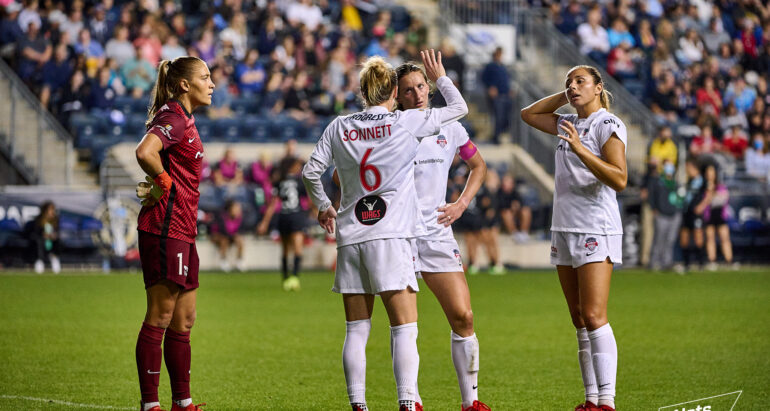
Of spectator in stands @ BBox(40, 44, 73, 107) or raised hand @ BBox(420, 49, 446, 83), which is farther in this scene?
spectator in stands @ BBox(40, 44, 73, 107)

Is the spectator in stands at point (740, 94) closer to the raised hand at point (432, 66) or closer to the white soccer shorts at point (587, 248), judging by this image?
the white soccer shorts at point (587, 248)

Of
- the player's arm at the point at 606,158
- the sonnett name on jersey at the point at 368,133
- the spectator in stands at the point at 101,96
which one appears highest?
the spectator in stands at the point at 101,96

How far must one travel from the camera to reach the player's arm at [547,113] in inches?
288

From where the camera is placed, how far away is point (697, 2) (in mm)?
31969

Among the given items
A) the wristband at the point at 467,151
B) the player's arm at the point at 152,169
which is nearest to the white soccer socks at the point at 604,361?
the wristband at the point at 467,151

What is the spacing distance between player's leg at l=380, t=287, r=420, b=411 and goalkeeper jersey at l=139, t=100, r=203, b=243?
1.29 m

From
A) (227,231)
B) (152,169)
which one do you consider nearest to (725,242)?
(227,231)

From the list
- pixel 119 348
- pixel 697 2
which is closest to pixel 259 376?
pixel 119 348

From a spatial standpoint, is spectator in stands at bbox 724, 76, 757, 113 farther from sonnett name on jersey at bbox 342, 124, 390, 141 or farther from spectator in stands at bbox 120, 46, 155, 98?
sonnett name on jersey at bbox 342, 124, 390, 141

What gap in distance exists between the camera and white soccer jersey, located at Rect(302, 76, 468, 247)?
6.30 m

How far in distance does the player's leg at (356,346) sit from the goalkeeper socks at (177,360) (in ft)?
3.31

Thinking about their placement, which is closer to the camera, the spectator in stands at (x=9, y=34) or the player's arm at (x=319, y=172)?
the player's arm at (x=319, y=172)

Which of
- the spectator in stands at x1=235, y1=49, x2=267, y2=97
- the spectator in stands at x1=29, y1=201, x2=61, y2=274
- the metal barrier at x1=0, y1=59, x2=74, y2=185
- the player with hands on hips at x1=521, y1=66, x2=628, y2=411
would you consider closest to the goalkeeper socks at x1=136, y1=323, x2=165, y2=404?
the player with hands on hips at x1=521, y1=66, x2=628, y2=411

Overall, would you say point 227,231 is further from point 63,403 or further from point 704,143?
point 63,403
